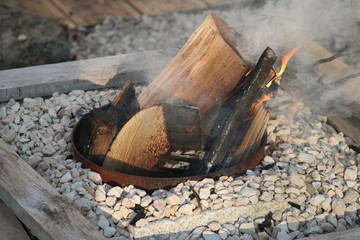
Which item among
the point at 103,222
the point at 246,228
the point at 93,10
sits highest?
the point at 246,228

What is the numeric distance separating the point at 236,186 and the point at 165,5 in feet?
10.7

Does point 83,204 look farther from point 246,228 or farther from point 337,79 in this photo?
point 337,79

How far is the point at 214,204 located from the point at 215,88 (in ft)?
1.83

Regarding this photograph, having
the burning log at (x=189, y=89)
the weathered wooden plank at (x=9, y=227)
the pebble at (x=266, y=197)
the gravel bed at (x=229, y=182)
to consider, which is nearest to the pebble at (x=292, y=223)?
the gravel bed at (x=229, y=182)

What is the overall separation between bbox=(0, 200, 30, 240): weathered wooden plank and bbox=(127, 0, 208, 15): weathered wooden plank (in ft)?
10.5

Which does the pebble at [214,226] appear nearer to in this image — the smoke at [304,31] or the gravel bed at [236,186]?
the gravel bed at [236,186]

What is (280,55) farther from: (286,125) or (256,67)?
(256,67)

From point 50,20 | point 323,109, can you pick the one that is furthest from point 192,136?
point 50,20

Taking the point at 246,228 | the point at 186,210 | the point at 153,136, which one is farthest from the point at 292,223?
the point at 153,136

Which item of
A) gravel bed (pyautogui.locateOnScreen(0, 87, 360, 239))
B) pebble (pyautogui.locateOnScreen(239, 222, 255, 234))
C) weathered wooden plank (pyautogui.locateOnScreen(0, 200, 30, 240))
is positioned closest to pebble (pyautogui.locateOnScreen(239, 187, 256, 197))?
gravel bed (pyautogui.locateOnScreen(0, 87, 360, 239))

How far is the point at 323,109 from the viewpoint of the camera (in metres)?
3.50

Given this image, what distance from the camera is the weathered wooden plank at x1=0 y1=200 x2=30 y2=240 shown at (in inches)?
102

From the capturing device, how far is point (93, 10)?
Result: 5.54m

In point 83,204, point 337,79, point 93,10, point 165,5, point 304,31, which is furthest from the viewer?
point 165,5
